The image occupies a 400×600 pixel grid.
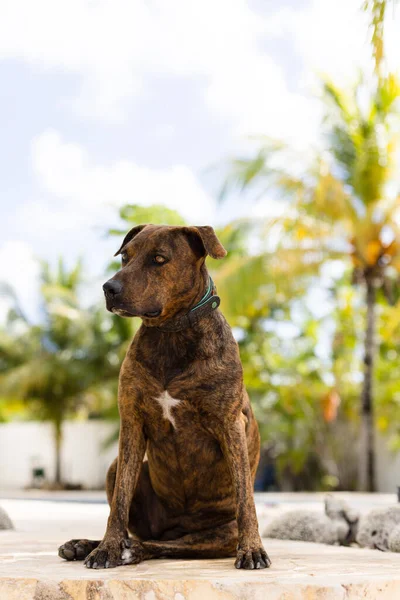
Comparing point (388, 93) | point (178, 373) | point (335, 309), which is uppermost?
point (388, 93)

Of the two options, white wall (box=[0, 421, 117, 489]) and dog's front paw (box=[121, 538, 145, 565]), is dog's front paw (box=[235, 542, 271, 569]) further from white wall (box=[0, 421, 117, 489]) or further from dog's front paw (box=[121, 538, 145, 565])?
white wall (box=[0, 421, 117, 489])

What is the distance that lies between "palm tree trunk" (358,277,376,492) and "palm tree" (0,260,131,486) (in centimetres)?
767

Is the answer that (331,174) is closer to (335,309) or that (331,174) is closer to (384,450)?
(335,309)

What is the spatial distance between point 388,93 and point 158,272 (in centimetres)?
1648

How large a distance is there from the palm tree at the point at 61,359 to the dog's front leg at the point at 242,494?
20406 millimetres

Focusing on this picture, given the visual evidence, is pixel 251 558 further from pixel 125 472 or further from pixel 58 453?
pixel 58 453

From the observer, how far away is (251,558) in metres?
3.25

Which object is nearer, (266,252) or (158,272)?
(158,272)

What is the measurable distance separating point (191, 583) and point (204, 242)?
4.43ft

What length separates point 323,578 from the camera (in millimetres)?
3041

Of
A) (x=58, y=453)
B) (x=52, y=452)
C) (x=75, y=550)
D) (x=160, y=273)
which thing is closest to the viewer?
(x=160, y=273)

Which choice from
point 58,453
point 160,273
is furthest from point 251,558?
point 58,453

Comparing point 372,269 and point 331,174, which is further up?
point 331,174

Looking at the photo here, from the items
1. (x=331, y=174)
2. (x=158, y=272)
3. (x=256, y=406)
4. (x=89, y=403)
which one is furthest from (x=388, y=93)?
(x=158, y=272)
